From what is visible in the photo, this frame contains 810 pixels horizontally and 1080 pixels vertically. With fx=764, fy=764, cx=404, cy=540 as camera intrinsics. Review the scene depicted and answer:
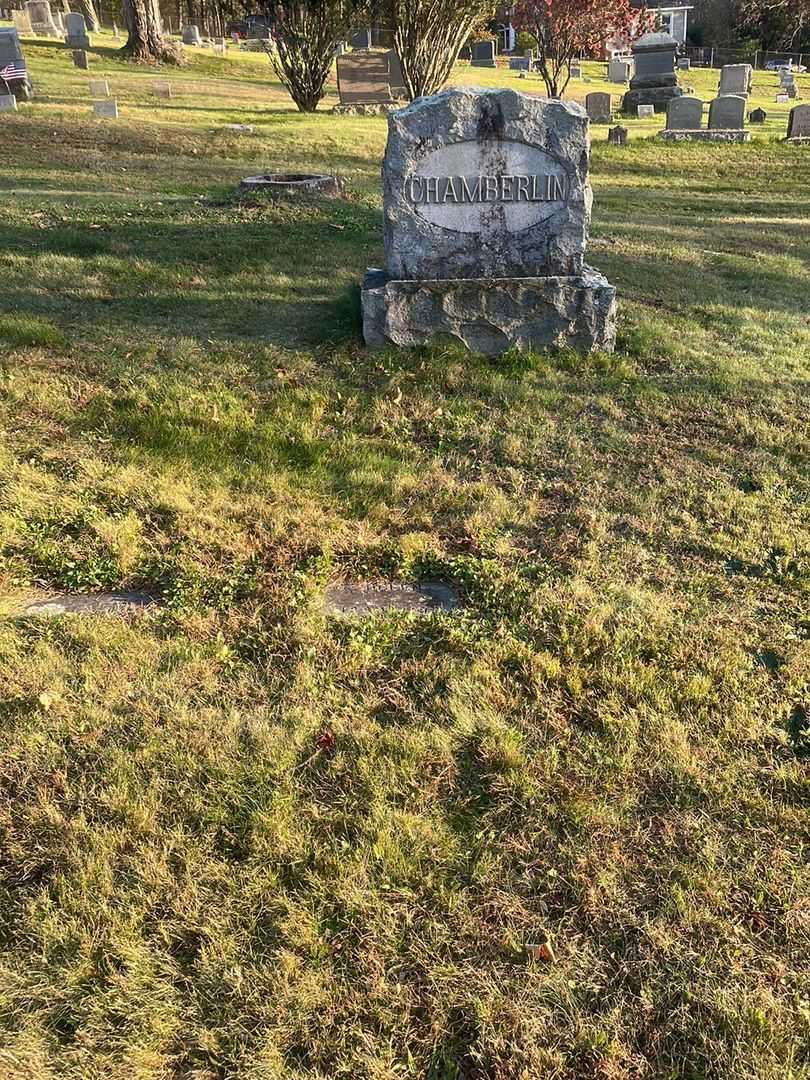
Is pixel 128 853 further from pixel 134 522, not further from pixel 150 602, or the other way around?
pixel 134 522

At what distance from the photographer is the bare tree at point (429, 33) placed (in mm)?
18266

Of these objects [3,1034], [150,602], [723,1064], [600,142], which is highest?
[600,142]

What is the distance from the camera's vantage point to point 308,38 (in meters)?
18.3

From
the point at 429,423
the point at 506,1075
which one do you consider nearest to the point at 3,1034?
the point at 506,1075

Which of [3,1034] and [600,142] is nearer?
[3,1034]

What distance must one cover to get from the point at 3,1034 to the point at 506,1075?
1105 millimetres

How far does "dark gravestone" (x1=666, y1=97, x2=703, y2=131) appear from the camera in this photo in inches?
690

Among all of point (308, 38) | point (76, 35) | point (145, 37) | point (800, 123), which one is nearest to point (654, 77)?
point (800, 123)

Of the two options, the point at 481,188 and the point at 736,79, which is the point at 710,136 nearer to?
the point at 736,79

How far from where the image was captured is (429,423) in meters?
4.48

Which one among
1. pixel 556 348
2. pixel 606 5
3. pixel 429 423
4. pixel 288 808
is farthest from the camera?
pixel 606 5

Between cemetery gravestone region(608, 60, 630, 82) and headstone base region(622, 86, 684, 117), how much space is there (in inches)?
605

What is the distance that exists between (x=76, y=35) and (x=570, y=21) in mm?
16964

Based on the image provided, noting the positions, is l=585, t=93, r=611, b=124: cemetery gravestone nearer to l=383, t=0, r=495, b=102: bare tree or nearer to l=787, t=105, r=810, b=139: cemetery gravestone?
l=383, t=0, r=495, b=102: bare tree
